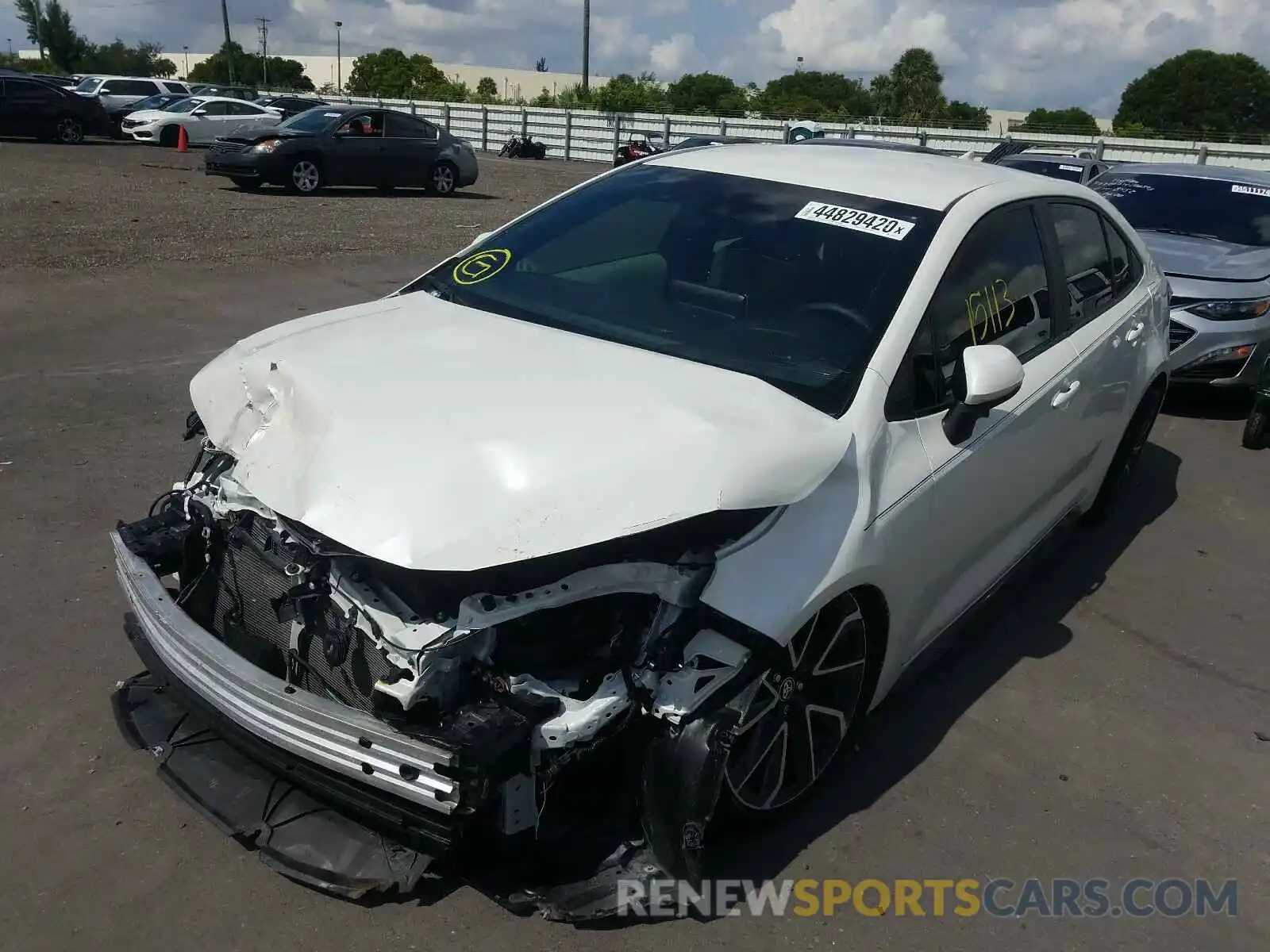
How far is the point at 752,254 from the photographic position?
147 inches

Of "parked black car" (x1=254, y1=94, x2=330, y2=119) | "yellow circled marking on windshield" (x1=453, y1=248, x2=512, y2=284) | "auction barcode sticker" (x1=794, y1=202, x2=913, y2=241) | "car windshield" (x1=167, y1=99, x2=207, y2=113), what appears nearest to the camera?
"auction barcode sticker" (x1=794, y1=202, x2=913, y2=241)

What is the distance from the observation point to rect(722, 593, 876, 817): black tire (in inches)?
116

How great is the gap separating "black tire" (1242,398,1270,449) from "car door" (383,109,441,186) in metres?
15.4

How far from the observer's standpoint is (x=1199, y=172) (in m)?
9.48

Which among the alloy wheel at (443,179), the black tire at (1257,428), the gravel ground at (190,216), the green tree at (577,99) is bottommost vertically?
the black tire at (1257,428)

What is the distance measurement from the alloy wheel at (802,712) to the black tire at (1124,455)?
2796 millimetres

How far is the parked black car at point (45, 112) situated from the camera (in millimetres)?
26469

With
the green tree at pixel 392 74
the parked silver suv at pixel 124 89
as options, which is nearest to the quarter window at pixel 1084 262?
the parked silver suv at pixel 124 89

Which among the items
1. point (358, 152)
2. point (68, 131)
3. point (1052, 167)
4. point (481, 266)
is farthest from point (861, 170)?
point (68, 131)

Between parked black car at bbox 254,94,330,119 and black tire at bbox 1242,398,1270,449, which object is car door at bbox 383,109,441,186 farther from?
black tire at bbox 1242,398,1270,449

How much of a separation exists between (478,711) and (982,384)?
177 cm

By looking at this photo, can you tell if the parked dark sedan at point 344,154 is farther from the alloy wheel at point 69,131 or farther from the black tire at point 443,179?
the alloy wheel at point 69,131

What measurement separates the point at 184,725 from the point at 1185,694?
362 cm

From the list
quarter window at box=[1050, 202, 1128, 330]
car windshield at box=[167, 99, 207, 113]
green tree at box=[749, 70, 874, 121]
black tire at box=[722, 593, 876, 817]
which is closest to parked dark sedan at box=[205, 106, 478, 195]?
car windshield at box=[167, 99, 207, 113]
